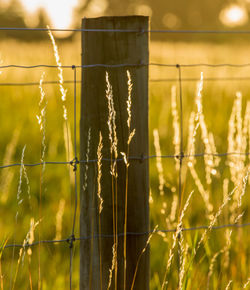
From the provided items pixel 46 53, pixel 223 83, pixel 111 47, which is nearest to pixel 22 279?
pixel 111 47

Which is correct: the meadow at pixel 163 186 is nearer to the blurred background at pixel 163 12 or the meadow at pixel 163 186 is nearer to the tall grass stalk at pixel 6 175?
the tall grass stalk at pixel 6 175

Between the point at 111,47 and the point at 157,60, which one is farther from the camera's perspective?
the point at 157,60

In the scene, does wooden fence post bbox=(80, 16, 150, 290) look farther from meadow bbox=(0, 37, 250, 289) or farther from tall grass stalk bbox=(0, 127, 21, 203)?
tall grass stalk bbox=(0, 127, 21, 203)

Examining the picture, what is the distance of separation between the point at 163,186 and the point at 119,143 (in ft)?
8.13

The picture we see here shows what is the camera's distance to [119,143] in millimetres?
1998

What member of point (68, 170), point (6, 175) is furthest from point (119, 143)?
point (68, 170)

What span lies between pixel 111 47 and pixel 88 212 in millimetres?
653

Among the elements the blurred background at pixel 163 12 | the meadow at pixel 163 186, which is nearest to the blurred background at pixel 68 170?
the meadow at pixel 163 186

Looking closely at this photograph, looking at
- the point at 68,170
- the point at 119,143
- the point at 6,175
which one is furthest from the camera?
the point at 68,170

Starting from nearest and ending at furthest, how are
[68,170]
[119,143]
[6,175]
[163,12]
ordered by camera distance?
1. [119,143]
2. [6,175]
3. [68,170]
4. [163,12]

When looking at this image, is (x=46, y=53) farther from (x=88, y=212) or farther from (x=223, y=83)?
(x=88, y=212)

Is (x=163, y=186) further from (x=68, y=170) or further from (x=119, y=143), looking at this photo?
(x=119, y=143)

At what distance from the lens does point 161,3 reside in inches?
1688

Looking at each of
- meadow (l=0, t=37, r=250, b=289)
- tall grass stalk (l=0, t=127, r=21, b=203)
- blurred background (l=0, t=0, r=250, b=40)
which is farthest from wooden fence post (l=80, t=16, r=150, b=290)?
blurred background (l=0, t=0, r=250, b=40)
